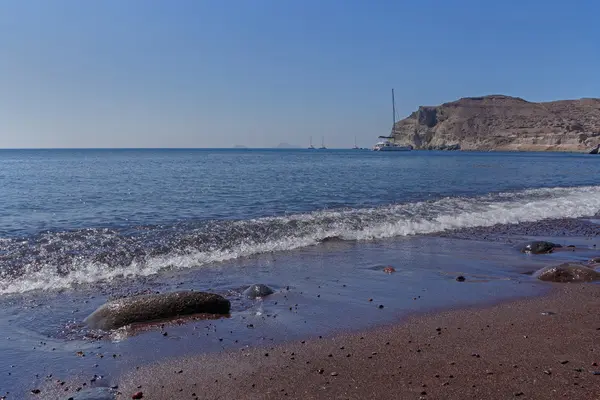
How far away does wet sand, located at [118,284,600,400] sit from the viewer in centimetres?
521

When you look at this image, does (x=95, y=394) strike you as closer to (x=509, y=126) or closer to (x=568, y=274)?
(x=568, y=274)

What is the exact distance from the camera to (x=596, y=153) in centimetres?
11550

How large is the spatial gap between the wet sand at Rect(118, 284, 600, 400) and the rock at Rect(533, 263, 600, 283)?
8.84 ft

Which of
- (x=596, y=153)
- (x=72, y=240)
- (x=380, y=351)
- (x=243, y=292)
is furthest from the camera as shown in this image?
(x=596, y=153)

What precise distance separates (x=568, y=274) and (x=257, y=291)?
248 inches

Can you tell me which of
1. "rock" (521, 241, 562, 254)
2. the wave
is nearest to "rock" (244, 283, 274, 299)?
the wave

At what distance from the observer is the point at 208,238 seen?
46.8ft

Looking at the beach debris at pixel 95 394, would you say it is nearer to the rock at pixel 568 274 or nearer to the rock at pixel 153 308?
the rock at pixel 153 308

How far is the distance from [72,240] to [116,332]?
25.7ft

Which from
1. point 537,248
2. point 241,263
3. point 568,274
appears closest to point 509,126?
point 537,248

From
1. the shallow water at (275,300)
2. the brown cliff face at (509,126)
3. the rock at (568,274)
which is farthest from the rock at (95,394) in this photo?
the brown cliff face at (509,126)

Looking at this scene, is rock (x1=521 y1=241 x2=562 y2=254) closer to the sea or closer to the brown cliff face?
the sea

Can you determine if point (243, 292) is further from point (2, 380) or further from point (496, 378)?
point (496, 378)

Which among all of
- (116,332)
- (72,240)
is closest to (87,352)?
(116,332)
